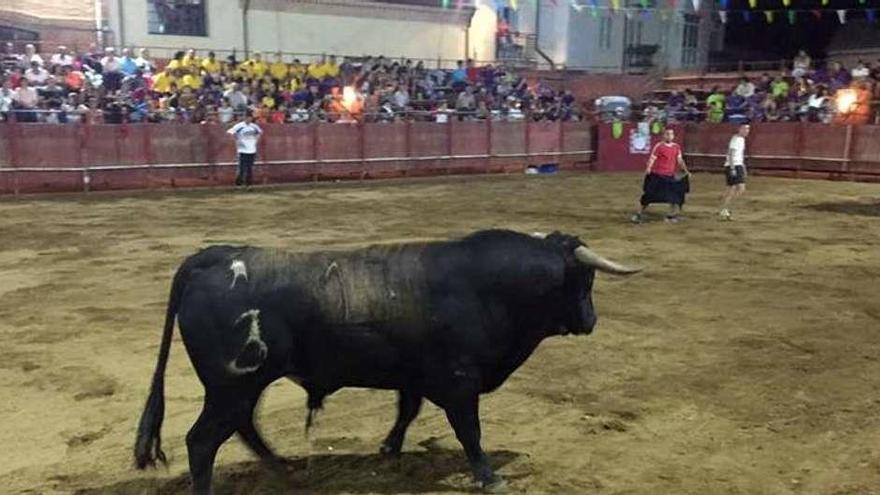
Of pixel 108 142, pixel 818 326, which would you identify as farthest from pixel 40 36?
pixel 818 326

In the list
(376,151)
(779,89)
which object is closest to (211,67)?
(376,151)

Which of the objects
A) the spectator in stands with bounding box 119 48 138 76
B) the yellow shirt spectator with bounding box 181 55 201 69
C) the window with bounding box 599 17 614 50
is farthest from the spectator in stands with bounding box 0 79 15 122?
the window with bounding box 599 17 614 50

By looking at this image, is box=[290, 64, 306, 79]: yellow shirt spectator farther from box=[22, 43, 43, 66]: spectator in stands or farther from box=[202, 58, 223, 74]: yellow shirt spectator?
box=[22, 43, 43, 66]: spectator in stands

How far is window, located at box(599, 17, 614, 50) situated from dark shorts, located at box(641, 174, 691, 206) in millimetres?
25040

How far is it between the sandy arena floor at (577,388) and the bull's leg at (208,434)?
40cm

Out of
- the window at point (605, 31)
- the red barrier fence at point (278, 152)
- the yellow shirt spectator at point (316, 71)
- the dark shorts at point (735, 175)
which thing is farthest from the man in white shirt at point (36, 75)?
the window at point (605, 31)

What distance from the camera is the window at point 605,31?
37.8 meters

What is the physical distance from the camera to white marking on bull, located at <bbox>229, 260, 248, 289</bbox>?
13.1 ft

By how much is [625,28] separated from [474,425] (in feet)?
122

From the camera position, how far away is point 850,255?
1124cm

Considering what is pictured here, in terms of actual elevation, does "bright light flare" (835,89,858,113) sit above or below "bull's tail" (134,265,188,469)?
above

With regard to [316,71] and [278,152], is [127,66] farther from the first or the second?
[316,71]

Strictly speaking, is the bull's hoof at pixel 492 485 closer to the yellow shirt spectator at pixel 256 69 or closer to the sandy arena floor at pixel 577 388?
the sandy arena floor at pixel 577 388

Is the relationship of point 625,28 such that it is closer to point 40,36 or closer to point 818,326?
point 40,36
